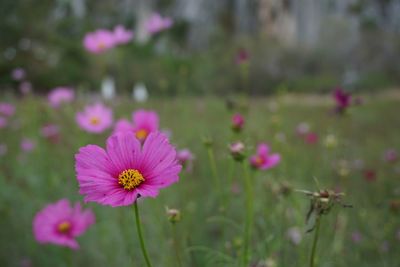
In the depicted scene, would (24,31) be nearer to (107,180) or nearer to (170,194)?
(170,194)

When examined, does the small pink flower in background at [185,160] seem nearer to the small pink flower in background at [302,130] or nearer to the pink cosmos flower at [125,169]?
the pink cosmos flower at [125,169]

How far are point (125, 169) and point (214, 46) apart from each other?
12.1 m

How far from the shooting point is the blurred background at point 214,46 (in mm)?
9306

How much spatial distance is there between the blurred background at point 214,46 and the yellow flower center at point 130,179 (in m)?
5.17

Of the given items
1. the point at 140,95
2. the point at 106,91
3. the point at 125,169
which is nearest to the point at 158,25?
the point at 125,169

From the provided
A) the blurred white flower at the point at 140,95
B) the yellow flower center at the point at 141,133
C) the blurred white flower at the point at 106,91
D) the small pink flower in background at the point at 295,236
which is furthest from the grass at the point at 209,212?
the blurred white flower at the point at 140,95

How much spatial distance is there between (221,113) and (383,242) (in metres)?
3.79

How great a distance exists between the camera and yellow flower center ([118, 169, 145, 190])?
520 mm

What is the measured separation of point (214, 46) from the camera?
1243cm

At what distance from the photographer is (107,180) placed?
1.71ft

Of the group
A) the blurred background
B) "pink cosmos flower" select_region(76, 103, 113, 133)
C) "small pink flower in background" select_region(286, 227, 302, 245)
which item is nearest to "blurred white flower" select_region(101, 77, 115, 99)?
the blurred background

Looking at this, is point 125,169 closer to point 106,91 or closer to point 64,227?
point 64,227

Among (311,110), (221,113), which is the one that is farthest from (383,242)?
(311,110)

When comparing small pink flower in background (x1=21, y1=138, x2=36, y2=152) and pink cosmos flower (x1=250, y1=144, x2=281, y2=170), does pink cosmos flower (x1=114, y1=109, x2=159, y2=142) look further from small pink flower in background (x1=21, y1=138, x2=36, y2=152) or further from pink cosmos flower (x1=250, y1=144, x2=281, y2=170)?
small pink flower in background (x1=21, y1=138, x2=36, y2=152)
